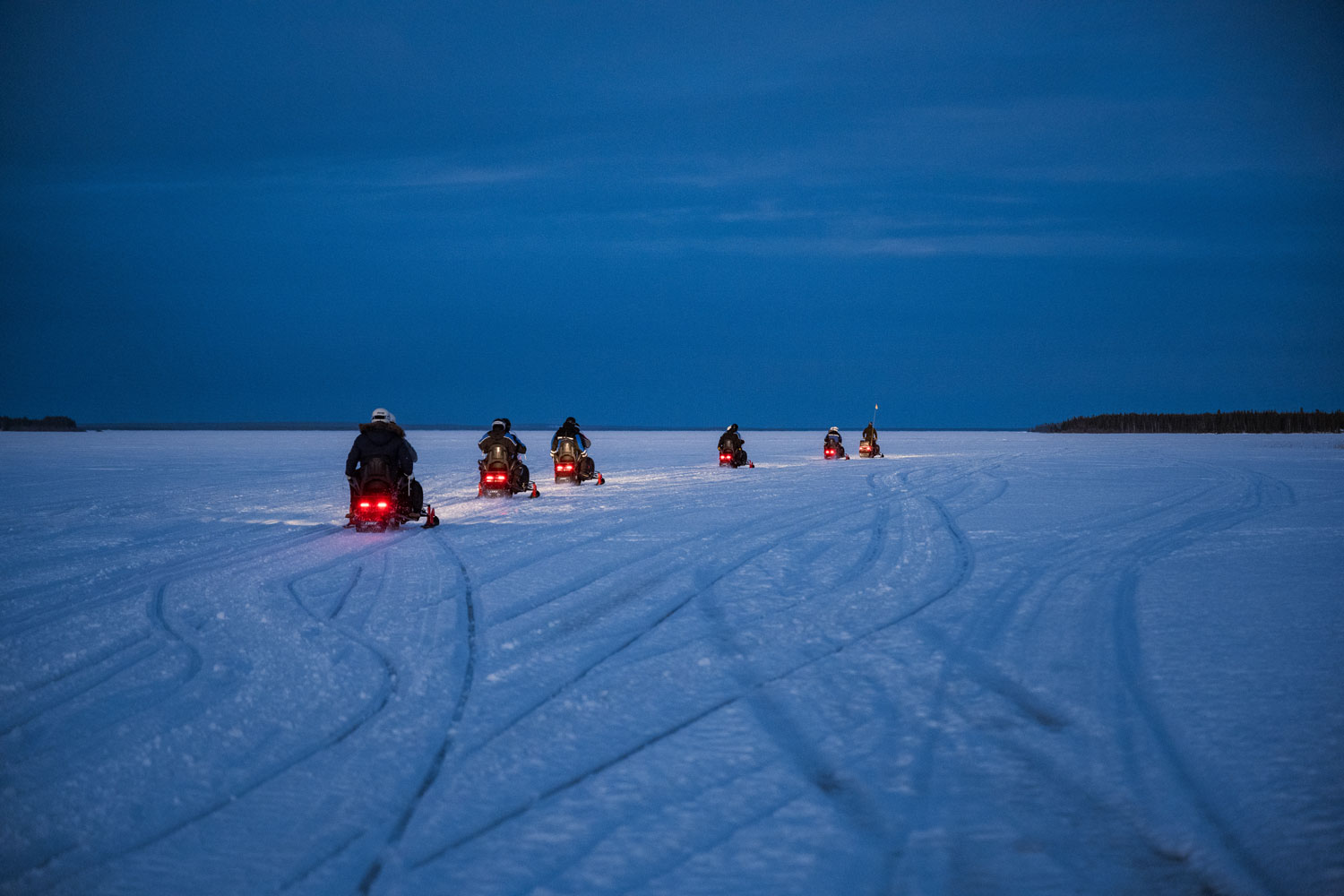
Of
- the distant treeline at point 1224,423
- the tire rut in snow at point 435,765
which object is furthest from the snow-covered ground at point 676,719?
the distant treeline at point 1224,423

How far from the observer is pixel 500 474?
15.9 metres

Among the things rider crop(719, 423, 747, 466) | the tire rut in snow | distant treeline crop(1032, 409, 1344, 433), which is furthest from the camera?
distant treeline crop(1032, 409, 1344, 433)

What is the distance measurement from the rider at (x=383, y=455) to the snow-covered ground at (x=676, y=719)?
190cm

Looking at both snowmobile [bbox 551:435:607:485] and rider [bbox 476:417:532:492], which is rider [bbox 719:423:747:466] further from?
rider [bbox 476:417:532:492]

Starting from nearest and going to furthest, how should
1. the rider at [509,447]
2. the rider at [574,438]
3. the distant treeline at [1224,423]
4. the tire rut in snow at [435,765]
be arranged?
the tire rut in snow at [435,765]
the rider at [509,447]
the rider at [574,438]
the distant treeline at [1224,423]

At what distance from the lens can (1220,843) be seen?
2908mm

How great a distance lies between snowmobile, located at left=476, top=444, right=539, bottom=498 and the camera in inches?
624

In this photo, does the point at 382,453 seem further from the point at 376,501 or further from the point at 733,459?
the point at 733,459

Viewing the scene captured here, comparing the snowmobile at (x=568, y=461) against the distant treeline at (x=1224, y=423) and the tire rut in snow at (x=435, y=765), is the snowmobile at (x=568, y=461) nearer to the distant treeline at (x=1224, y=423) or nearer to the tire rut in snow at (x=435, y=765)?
the tire rut in snow at (x=435, y=765)

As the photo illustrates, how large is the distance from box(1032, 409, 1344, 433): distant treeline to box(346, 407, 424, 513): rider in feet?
273

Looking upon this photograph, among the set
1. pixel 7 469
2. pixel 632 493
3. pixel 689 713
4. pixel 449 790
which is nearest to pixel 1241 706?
pixel 689 713

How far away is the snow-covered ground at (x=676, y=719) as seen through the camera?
2836mm

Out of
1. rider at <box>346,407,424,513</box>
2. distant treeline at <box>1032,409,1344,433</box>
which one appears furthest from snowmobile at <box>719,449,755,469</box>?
distant treeline at <box>1032,409,1344,433</box>

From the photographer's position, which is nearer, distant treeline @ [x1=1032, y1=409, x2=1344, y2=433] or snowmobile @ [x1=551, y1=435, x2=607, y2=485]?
snowmobile @ [x1=551, y1=435, x2=607, y2=485]
